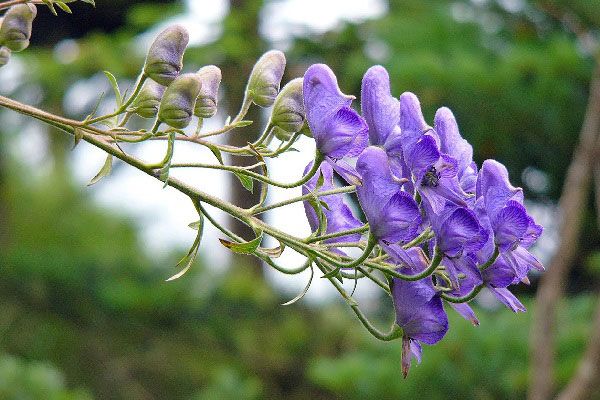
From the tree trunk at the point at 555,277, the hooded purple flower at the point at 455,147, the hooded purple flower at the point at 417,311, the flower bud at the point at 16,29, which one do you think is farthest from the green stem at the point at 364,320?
the tree trunk at the point at 555,277

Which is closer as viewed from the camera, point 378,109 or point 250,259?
point 378,109

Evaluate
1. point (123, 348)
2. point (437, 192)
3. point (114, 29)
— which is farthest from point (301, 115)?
point (114, 29)

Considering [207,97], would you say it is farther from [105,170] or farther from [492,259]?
[492,259]

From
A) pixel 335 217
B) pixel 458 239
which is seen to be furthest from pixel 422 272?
pixel 335 217

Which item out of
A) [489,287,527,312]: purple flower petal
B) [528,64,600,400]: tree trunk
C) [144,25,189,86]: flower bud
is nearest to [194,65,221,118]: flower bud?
[144,25,189,86]: flower bud

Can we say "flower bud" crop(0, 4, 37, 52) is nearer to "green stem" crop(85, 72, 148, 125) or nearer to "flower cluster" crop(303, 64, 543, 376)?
"green stem" crop(85, 72, 148, 125)

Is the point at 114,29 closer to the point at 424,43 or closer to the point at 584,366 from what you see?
the point at 424,43

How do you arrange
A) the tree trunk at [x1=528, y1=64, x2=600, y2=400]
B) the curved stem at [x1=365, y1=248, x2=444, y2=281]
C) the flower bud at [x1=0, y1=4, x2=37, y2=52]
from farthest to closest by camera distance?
1. the tree trunk at [x1=528, y1=64, x2=600, y2=400]
2. the flower bud at [x1=0, y1=4, x2=37, y2=52]
3. the curved stem at [x1=365, y1=248, x2=444, y2=281]
